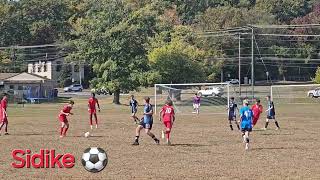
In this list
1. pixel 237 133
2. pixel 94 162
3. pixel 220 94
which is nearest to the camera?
pixel 94 162

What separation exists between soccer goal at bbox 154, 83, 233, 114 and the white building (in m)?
48.4

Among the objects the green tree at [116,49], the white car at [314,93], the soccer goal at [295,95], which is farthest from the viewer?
the white car at [314,93]

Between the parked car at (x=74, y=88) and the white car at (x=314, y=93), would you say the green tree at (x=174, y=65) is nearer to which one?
the white car at (x=314, y=93)

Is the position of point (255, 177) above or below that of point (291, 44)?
below

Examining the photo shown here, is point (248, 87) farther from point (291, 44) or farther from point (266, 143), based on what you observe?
point (266, 143)

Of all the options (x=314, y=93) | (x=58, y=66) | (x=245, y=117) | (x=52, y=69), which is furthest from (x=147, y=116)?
(x=58, y=66)

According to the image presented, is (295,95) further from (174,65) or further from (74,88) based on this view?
(74,88)

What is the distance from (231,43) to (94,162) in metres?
91.7

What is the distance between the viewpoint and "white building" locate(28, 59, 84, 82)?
111 m

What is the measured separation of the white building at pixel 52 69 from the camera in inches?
4365

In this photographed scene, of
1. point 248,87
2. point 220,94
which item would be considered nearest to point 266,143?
point 220,94

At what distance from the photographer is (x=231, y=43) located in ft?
344

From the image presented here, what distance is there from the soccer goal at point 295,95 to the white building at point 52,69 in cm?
4119

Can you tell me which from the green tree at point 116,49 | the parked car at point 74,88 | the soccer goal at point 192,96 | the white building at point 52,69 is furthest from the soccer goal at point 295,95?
the white building at point 52,69
